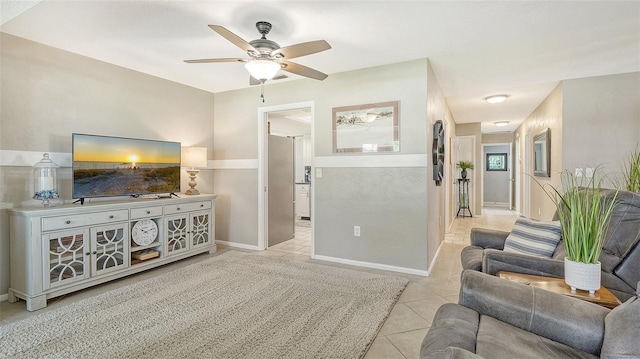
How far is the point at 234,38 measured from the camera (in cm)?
208

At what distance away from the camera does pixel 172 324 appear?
7.25 ft

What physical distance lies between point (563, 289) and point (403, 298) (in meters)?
1.31

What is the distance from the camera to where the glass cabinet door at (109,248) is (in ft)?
9.31

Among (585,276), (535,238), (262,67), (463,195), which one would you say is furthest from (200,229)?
(463,195)

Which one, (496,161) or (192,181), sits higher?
(496,161)

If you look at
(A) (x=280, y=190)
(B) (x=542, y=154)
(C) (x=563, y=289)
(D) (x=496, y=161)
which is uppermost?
(D) (x=496, y=161)

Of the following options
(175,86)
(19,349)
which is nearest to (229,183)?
(175,86)

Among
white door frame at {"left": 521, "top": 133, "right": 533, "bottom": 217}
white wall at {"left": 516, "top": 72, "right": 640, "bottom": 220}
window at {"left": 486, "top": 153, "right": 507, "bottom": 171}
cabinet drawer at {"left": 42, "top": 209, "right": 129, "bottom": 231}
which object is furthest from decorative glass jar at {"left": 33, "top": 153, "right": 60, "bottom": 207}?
window at {"left": 486, "top": 153, "right": 507, "bottom": 171}

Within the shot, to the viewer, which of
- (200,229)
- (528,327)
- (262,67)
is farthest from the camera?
(200,229)

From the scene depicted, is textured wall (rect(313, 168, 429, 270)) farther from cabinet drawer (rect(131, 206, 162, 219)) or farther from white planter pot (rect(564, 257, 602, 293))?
cabinet drawer (rect(131, 206, 162, 219))

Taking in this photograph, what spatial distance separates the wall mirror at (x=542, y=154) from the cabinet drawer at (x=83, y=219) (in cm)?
572

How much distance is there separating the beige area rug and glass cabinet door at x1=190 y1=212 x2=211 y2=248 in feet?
2.28

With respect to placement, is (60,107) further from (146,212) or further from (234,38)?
(234,38)

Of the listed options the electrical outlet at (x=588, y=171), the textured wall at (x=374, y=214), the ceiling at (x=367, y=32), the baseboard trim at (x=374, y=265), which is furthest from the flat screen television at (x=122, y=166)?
the electrical outlet at (x=588, y=171)
